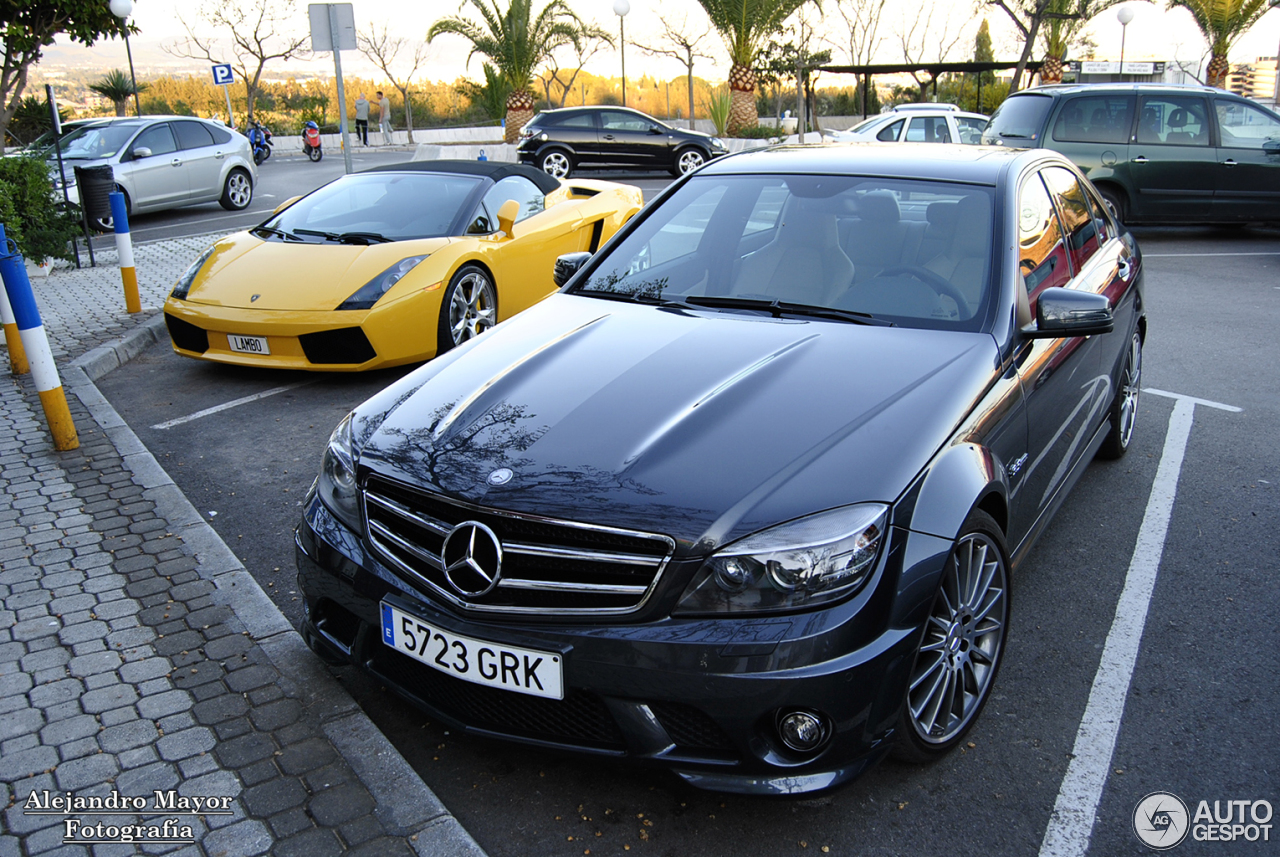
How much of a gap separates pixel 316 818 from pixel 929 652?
164 cm

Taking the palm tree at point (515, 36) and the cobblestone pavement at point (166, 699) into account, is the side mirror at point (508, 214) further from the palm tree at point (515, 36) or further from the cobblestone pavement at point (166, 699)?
the palm tree at point (515, 36)

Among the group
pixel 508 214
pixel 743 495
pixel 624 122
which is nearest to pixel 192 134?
pixel 624 122

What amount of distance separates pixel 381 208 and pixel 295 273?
108 cm

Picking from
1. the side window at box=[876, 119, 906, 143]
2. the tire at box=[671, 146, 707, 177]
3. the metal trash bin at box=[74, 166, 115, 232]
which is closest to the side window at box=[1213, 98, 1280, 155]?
the side window at box=[876, 119, 906, 143]

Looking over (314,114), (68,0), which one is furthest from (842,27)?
(68,0)

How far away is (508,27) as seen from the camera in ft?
87.3

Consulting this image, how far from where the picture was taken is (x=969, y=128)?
16766 mm

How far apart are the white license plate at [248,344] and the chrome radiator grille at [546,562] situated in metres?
4.14

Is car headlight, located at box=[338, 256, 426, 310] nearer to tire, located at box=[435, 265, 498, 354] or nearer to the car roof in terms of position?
tire, located at box=[435, 265, 498, 354]

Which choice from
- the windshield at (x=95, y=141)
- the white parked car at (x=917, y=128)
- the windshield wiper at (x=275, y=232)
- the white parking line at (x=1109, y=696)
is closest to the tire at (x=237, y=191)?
the windshield at (x=95, y=141)

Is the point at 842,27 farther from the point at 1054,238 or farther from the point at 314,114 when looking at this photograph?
the point at 1054,238

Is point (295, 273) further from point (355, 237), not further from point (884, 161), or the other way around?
point (884, 161)

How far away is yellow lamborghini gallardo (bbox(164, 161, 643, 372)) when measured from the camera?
20.3ft

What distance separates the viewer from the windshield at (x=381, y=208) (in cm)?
703
